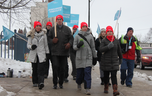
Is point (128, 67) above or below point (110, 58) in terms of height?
below

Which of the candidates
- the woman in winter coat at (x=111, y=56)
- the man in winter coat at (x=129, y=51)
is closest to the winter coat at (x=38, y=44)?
the woman in winter coat at (x=111, y=56)

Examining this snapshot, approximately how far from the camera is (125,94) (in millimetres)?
5625

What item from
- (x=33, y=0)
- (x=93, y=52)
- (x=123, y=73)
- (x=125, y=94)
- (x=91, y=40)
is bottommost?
(x=125, y=94)

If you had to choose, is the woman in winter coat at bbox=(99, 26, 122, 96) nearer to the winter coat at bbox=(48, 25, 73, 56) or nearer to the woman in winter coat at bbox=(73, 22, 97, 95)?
the woman in winter coat at bbox=(73, 22, 97, 95)

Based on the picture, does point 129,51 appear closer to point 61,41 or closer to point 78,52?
point 78,52

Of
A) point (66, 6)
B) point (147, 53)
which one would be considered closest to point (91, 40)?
point (66, 6)

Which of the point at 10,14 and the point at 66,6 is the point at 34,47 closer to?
the point at 10,14

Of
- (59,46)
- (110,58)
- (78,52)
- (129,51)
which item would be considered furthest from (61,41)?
A: (129,51)

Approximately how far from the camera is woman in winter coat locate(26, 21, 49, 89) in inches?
232

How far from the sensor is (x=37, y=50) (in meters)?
6.00

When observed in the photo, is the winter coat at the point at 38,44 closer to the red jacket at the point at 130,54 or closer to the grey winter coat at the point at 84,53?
the grey winter coat at the point at 84,53

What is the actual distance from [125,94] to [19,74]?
14.3 feet

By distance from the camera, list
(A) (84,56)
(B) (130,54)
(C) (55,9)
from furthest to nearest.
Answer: (C) (55,9) < (B) (130,54) < (A) (84,56)

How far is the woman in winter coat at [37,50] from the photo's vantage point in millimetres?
5891
